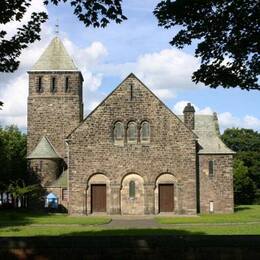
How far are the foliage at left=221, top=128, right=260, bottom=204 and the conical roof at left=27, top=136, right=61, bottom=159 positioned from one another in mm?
36265

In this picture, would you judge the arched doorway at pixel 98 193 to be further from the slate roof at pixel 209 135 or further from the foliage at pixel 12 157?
the slate roof at pixel 209 135

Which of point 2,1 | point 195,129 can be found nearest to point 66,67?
point 195,129

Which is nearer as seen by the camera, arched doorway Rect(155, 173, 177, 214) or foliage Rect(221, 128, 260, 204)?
arched doorway Rect(155, 173, 177, 214)

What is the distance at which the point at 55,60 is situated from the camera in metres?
51.6

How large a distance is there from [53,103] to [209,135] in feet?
47.7

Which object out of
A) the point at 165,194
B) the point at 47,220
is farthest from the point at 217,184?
the point at 47,220

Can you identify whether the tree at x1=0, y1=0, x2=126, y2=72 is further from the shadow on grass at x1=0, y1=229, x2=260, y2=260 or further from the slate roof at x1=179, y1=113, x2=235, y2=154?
the slate roof at x1=179, y1=113, x2=235, y2=154

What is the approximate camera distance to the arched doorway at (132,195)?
135 feet

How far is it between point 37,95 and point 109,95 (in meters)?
10.3

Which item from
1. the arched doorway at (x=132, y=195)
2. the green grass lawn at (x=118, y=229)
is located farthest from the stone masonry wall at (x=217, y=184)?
the green grass lawn at (x=118, y=229)

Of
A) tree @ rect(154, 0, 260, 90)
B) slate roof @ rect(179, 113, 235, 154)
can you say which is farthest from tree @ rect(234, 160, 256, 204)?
tree @ rect(154, 0, 260, 90)

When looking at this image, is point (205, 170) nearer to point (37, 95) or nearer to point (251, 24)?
point (37, 95)

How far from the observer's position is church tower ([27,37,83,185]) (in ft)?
A: 161

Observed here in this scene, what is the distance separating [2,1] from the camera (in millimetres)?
12281
